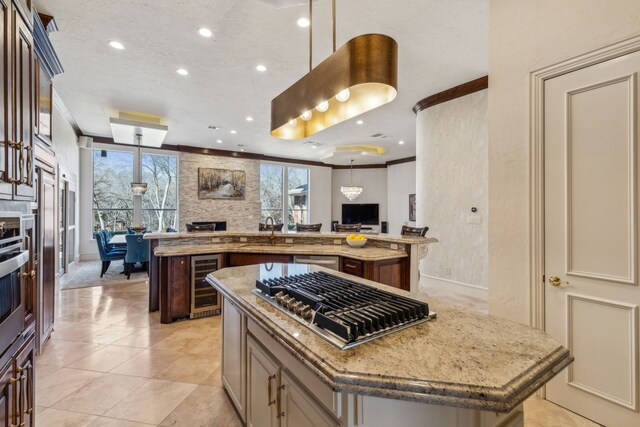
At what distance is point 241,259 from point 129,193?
5.93 metres

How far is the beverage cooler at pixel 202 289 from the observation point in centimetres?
379

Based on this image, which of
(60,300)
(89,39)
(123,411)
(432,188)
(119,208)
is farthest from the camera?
(119,208)

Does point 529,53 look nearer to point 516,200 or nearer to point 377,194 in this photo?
point 516,200

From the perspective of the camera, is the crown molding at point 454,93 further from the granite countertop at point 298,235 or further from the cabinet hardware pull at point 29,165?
the cabinet hardware pull at point 29,165

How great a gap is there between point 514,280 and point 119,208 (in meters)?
9.00

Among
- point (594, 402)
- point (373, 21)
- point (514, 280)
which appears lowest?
point (594, 402)

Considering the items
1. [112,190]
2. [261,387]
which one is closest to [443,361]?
[261,387]

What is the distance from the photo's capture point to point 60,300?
451cm

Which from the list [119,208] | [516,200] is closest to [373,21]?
[516,200]

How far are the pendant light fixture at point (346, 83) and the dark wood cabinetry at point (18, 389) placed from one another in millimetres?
1724

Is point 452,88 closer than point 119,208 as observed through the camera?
Yes

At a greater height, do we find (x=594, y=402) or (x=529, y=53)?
(x=529, y=53)

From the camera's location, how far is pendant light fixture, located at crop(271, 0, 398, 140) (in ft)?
4.41

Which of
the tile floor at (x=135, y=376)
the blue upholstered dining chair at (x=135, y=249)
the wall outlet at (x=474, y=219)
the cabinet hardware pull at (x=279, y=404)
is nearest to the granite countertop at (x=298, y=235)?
the tile floor at (x=135, y=376)
